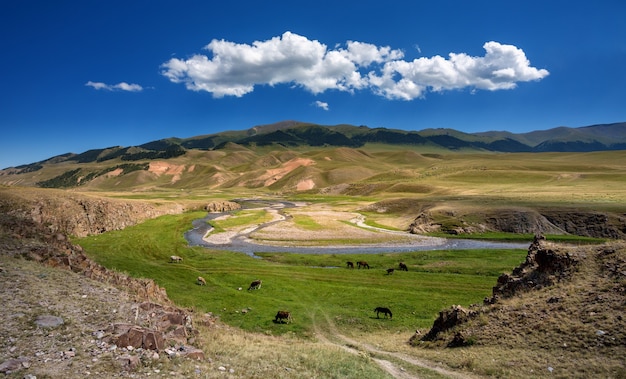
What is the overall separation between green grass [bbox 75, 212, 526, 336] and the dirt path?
2221mm

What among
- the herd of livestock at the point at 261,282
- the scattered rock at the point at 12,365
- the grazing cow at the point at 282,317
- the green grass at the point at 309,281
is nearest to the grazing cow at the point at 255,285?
the herd of livestock at the point at 261,282

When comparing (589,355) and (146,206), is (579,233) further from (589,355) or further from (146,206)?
(146,206)

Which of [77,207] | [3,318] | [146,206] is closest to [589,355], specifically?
[3,318]

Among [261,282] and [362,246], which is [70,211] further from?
[362,246]

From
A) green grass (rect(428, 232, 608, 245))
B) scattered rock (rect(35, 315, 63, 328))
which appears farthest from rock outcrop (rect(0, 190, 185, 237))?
green grass (rect(428, 232, 608, 245))

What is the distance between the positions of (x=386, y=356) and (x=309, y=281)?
24249 millimetres

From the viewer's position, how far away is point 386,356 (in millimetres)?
22703

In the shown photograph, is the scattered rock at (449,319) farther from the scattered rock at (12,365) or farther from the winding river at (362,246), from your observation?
the winding river at (362,246)

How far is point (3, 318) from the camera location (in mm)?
15586

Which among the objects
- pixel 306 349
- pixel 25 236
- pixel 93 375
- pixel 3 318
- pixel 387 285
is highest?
pixel 25 236

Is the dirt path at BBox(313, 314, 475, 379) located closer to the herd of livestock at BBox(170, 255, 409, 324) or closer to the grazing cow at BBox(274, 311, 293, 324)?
the grazing cow at BBox(274, 311, 293, 324)

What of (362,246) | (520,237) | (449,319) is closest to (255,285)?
(449,319)

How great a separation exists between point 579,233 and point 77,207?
102356mm

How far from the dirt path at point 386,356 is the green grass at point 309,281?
2.22m
